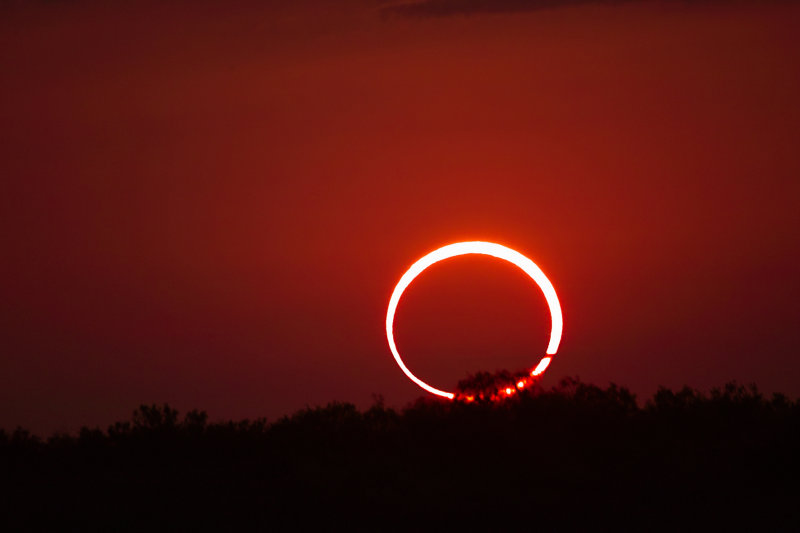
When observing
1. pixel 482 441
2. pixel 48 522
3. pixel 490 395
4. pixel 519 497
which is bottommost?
pixel 48 522

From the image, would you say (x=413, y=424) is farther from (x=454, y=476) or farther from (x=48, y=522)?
(x=48, y=522)

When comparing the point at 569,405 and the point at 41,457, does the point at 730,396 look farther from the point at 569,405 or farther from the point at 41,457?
the point at 41,457

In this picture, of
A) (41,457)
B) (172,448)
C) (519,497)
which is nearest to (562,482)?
(519,497)

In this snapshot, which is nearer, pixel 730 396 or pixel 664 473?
pixel 664 473

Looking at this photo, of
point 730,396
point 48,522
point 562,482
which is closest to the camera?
point 48,522

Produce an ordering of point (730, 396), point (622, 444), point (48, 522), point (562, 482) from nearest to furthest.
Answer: point (48, 522) → point (562, 482) → point (622, 444) → point (730, 396)

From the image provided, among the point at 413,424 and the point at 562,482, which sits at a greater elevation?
the point at 413,424
